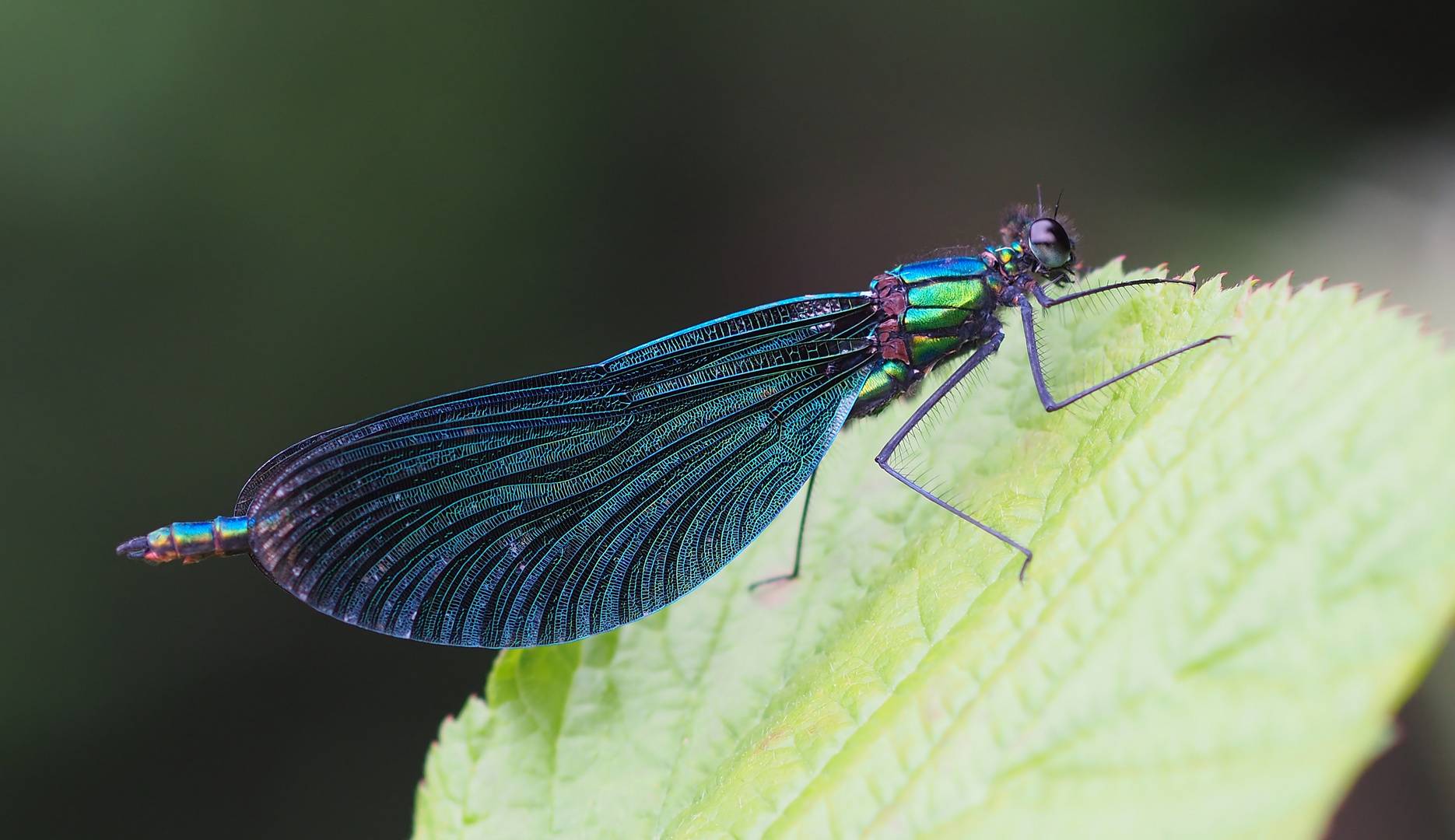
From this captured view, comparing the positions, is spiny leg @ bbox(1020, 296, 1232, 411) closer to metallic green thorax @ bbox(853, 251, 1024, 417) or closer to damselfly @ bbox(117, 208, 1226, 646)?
damselfly @ bbox(117, 208, 1226, 646)

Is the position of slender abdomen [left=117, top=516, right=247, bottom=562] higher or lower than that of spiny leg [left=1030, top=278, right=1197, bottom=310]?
lower

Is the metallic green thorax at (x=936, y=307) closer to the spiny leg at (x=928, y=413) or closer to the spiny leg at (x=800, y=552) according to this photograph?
the spiny leg at (x=928, y=413)

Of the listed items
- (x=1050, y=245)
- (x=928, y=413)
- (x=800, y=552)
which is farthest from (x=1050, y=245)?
(x=800, y=552)

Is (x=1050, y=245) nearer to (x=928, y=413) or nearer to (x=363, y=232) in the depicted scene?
(x=928, y=413)

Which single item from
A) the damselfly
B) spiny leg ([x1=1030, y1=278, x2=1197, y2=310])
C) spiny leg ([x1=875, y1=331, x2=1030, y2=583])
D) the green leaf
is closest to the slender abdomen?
the damselfly

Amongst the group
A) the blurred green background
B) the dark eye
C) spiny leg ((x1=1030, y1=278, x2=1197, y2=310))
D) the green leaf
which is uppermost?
the blurred green background

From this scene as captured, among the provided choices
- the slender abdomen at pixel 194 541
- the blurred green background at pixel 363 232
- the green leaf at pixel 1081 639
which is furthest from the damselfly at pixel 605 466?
the blurred green background at pixel 363 232
